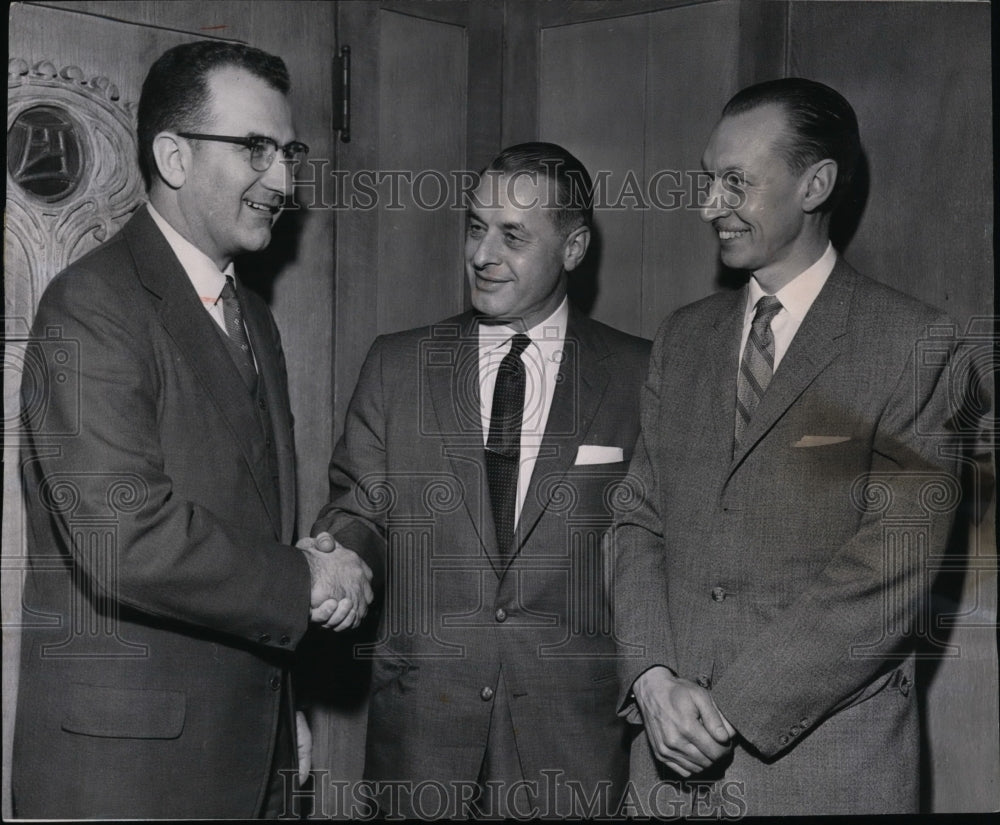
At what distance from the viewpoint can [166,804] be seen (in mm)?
1816

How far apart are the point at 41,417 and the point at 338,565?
1.76 feet

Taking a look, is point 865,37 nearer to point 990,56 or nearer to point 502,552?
point 990,56

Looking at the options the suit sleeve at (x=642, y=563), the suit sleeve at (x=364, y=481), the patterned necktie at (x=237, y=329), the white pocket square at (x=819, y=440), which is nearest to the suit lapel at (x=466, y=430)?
the suit sleeve at (x=364, y=481)

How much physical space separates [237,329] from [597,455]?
651 millimetres

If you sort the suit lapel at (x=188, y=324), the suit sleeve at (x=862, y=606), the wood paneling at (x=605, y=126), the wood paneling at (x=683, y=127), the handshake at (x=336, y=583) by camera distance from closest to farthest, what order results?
the suit sleeve at (x=862, y=606)
the suit lapel at (x=188, y=324)
the handshake at (x=336, y=583)
the wood paneling at (x=683, y=127)
the wood paneling at (x=605, y=126)

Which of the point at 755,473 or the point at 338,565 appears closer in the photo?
the point at 755,473

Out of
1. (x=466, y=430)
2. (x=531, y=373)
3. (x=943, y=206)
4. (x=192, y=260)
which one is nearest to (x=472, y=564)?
(x=466, y=430)

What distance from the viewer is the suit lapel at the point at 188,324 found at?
5.97ft

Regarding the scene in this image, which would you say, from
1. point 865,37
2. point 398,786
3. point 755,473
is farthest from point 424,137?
point 398,786

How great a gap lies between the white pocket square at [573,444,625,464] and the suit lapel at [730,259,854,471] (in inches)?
11.0

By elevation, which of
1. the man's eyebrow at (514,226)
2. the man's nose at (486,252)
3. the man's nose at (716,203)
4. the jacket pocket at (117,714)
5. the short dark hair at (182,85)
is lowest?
the jacket pocket at (117,714)

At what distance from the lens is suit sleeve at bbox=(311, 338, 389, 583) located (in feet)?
6.81

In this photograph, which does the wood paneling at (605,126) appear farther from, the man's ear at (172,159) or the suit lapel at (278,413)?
the man's ear at (172,159)

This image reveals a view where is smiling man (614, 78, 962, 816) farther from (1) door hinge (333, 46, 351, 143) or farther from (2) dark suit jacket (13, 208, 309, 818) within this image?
(1) door hinge (333, 46, 351, 143)
